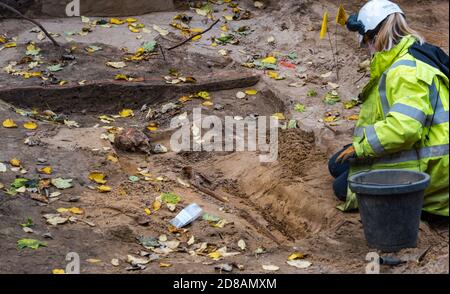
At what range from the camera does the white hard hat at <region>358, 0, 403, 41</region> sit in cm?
597

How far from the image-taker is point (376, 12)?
5988mm

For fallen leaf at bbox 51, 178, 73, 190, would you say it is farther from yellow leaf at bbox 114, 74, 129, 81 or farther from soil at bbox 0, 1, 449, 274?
A: yellow leaf at bbox 114, 74, 129, 81

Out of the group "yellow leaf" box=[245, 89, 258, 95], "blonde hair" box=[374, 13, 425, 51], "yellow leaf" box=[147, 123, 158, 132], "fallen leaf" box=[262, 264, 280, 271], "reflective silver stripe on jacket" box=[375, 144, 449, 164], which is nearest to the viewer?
"fallen leaf" box=[262, 264, 280, 271]

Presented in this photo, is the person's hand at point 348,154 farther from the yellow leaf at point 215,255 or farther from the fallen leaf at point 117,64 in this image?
the fallen leaf at point 117,64

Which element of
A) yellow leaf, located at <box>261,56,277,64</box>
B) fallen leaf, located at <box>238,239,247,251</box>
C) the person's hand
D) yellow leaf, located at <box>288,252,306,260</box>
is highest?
the person's hand

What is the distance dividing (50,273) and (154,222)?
1101 millimetres

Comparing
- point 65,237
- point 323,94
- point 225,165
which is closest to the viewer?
point 65,237

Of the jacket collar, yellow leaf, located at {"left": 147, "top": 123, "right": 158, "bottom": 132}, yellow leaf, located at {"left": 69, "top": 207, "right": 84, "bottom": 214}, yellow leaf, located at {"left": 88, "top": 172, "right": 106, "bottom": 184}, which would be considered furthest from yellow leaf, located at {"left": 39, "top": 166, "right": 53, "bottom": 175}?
the jacket collar

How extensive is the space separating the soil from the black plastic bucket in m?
0.12

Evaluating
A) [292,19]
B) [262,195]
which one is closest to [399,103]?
[262,195]

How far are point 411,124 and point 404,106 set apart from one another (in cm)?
12

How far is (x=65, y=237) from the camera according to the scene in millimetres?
5949

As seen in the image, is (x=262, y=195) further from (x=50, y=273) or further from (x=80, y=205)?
(x=50, y=273)

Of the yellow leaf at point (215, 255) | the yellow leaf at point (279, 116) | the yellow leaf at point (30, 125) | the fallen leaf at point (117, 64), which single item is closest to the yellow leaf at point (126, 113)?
the fallen leaf at point (117, 64)
